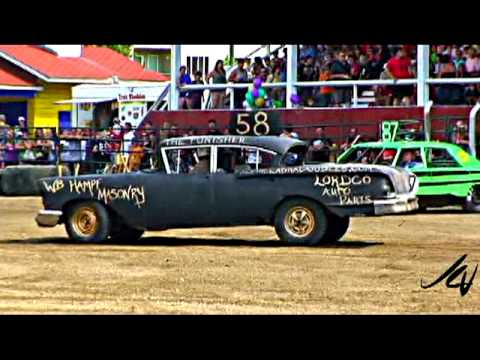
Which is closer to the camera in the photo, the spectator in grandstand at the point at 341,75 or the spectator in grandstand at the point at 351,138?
the spectator in grandstand at the point at 351,138

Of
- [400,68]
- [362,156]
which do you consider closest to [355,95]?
[400,68]

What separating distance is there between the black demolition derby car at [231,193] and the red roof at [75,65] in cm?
2292

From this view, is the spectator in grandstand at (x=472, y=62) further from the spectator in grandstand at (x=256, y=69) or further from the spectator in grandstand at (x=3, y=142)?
the spectator in grandstand at (x=3, y=142)

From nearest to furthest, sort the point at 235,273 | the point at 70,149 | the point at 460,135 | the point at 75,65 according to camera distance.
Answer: the point at 235,273
the point at 460,135
the point at 70,149
the point at 75,65

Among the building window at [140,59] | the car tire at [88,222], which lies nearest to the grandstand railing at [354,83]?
the car tire at [88,222]

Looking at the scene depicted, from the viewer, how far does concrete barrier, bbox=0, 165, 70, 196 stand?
24.3m

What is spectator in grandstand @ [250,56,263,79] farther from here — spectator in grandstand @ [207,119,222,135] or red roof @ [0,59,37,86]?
red roof @ [0,59,37,86]

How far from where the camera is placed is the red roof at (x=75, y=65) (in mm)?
39656

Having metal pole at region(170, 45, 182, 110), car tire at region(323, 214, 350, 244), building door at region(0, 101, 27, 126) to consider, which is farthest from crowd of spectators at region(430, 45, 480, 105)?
building door at region(0, 101, 27, 126)

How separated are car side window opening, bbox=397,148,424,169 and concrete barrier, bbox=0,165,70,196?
27.7ft

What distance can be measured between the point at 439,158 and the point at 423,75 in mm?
4428

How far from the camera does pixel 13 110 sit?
3947cm

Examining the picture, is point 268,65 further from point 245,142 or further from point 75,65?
point 75,65

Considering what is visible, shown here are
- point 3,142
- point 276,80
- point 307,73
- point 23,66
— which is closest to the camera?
point 307,73
